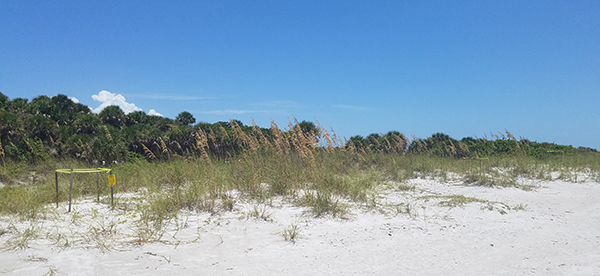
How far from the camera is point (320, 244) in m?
5.01

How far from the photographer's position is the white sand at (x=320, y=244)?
14.3 ft

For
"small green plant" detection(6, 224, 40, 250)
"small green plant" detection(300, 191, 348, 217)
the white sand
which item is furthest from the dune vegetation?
"small green plant" detection(6, 224, 40, 250)

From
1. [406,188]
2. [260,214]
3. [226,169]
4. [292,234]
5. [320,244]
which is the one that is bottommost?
[320,244]

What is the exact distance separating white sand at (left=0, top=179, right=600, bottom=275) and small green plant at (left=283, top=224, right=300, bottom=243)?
3.1 inches

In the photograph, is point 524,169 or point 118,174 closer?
point 118,174

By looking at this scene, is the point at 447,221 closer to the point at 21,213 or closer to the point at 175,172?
the point at 175,172

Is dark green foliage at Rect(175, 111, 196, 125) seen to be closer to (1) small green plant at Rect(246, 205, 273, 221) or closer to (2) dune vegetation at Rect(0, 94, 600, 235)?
(2) dune vegetation at Rect(0, 94, 600, 235)

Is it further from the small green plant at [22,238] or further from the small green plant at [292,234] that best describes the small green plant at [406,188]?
the small green plant at [22,238]

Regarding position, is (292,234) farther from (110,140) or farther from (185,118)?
(185,118)

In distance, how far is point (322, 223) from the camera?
5746 mm

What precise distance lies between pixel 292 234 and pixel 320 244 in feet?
1.29

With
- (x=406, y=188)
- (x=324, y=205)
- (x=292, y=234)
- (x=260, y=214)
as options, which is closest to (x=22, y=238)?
(x=260, y=214)

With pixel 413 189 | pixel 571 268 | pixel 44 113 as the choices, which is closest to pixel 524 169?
pixel 413 189

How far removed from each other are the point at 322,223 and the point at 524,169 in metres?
8.31
